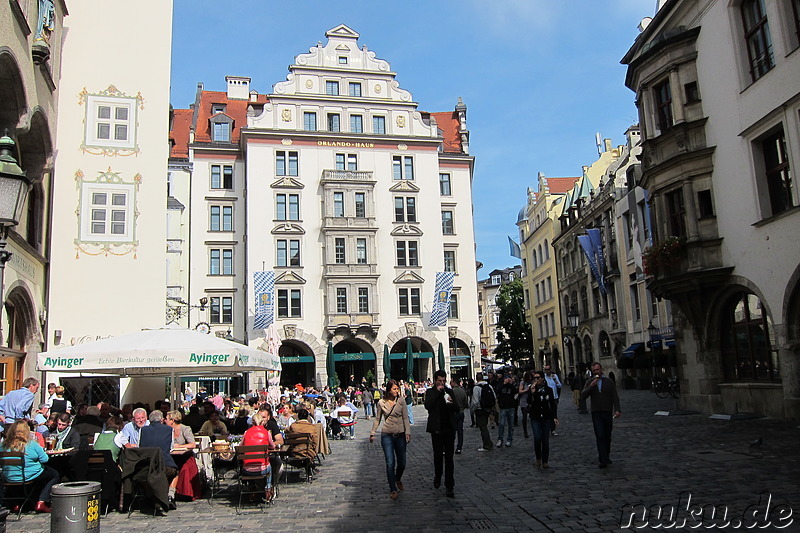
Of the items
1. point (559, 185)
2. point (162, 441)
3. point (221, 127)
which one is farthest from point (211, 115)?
point (162, 441)

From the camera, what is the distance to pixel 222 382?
4169 cm

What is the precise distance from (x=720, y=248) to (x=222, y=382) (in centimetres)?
3094

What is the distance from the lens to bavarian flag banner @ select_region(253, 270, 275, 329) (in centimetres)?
3962

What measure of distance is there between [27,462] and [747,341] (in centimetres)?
1769

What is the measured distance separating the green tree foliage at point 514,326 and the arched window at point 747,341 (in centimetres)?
4538

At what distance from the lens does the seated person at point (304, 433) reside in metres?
11.7

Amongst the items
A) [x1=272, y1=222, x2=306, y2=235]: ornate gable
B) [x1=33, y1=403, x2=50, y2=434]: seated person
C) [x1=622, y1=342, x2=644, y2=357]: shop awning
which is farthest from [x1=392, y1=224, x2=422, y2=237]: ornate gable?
[x1=33, y1=403, x2=50, y2=434]: seated person

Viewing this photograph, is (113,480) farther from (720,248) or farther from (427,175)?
(427,175)

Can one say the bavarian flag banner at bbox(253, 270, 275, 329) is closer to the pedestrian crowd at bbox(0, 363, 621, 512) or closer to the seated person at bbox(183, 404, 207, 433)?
the pedestrian crowd at bbox(0, 363, 621, 512)

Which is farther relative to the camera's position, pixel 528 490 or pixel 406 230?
pixel 406 230

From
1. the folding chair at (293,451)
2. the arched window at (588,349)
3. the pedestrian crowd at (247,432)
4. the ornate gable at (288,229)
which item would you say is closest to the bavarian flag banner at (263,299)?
the ornate gable at (288,229)

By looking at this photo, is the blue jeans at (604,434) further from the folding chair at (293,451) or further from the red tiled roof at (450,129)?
the red tiled roof at (450,129)

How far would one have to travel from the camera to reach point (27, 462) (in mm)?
9508

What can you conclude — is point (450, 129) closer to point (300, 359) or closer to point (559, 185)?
point (559, 185)
